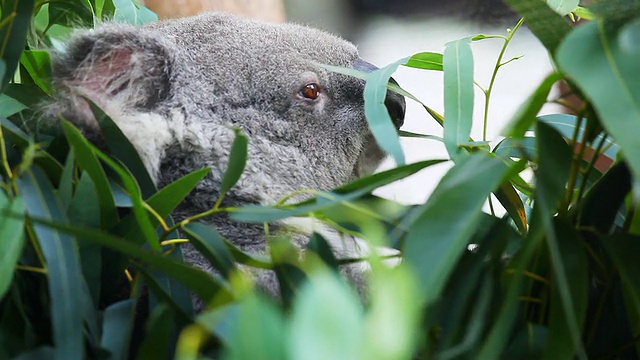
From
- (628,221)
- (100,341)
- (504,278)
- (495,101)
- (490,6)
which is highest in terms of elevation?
(490,6)

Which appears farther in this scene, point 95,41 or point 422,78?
point 422,78

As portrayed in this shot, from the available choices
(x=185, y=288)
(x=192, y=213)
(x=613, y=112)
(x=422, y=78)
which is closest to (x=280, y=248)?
(x=185, y=288)

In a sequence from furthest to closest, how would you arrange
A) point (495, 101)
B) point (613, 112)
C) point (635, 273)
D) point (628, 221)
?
point (495, 101)
point (628, 221)
point (635, 273)
point (613, 112)

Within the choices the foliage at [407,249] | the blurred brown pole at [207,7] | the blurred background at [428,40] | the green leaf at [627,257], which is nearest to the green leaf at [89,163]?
the foliage at [407,249]

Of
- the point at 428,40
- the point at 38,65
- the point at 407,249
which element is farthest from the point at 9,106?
the point at 428,40

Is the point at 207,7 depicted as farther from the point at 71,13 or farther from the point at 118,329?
the point at 118,329

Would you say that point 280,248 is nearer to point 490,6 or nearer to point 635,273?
point 635,273

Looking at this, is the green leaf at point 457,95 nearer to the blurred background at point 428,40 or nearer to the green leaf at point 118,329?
the green leaf at point 118,329

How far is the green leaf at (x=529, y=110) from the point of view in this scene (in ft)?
2.94

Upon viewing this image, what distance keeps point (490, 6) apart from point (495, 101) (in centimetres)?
53

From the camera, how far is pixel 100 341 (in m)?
1.07

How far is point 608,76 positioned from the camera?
83 cm

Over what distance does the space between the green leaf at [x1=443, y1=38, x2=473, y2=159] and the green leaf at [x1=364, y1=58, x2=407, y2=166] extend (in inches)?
3.4

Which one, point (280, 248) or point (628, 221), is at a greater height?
point (628, 221)
